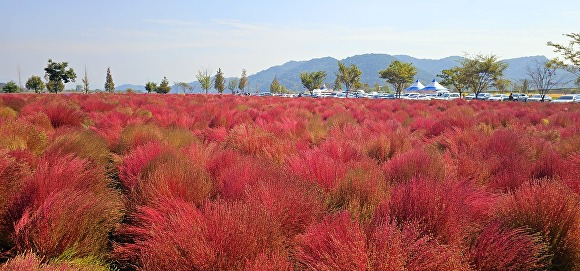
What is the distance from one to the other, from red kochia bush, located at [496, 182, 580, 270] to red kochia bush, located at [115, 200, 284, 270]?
5.56ft

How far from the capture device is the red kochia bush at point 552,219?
2.34 metres

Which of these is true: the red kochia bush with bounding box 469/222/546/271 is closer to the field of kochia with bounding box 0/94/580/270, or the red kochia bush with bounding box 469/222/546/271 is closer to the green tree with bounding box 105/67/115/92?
the field of kochia with bounding box 0/94/580/270

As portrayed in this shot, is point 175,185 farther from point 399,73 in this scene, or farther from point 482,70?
point 399,73

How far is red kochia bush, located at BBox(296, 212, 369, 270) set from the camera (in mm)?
1692

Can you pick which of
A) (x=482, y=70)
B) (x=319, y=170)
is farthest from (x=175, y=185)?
(x=482, y=70)

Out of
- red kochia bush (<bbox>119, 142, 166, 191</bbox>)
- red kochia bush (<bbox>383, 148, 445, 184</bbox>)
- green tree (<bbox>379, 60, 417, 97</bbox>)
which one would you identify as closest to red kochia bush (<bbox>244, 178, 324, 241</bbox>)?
red kochia bush (<bbox>383, 148, 445, 184</bbox>)

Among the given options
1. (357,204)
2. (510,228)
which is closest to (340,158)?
(357,204)

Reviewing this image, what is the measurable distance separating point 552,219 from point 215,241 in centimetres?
231

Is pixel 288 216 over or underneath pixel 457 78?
underneath

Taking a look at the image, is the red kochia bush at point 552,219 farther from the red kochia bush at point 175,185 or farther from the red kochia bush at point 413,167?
the red kochia bush at point 175,185

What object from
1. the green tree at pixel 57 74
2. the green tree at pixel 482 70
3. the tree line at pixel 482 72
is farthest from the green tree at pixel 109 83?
the green tree at pixel 482 70

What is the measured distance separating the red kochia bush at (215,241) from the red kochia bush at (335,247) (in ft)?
0.63

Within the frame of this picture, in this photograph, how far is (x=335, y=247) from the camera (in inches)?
72.8

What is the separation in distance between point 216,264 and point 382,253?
866 mm
